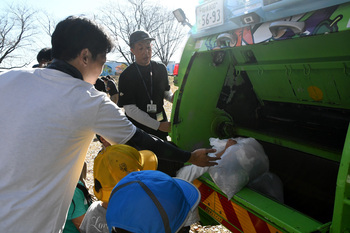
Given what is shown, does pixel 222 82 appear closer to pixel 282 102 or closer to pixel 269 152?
pixel 282 102

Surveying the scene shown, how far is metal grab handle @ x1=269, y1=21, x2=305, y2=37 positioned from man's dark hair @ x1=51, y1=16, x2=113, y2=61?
102 centimetres

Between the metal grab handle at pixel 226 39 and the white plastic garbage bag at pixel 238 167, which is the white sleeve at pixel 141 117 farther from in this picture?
the metal grab handle at pixel 226 39


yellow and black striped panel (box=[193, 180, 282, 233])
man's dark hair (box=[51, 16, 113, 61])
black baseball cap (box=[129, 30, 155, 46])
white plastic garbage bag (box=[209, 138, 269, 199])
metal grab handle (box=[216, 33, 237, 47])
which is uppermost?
man's dark hair (box=[51, 16, 113, 61])

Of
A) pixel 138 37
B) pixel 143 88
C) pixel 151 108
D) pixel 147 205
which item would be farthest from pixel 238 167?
pixel 138 37

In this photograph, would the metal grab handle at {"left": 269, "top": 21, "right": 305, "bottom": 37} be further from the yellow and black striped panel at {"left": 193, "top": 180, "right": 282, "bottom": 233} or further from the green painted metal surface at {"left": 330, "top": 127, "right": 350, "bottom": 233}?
the yellow and black striped panel at {"left": 193, "top": 180, "right": 282, "bottom": 233}

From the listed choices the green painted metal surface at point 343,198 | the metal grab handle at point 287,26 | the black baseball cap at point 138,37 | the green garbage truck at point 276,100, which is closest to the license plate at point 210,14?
the green garbage truck at point 276,100

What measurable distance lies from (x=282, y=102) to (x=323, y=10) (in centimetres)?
135

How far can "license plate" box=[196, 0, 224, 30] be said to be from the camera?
179 cm

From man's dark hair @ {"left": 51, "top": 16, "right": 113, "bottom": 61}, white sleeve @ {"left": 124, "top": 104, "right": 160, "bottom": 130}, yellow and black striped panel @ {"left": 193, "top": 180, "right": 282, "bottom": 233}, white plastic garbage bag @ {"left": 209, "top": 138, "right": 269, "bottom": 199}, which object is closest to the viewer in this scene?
man's dark hair @ {"left": 51, "top": 16, "right": 113, "bottom": 61}

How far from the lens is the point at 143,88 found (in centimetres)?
279

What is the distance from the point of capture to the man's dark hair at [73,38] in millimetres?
1203

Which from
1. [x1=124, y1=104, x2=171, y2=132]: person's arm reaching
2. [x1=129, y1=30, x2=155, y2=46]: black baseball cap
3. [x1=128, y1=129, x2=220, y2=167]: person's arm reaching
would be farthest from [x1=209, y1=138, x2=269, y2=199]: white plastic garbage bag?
[x1=129, y1=30, x2=155, y2=46]: black baseball cap

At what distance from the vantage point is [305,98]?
2.26 m

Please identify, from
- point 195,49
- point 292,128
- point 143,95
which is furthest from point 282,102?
point 143,95
